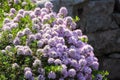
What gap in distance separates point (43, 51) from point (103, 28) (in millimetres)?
3225

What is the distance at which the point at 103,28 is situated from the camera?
23.4 feet

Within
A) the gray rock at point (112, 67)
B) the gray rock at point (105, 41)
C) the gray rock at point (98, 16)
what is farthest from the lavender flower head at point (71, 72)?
the gray rock at point (112, 67)

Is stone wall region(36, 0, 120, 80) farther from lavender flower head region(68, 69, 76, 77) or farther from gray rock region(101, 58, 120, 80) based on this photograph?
lavender flower head region(68, 69, 76, 77)

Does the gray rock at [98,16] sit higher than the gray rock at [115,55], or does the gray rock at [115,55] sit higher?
the gray rock at [98,16]

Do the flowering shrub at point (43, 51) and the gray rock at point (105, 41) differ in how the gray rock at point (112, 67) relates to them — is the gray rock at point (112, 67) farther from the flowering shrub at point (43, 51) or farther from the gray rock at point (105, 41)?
the flowering shrub at point (43, 51)

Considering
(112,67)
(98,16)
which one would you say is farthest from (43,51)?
(112,67)

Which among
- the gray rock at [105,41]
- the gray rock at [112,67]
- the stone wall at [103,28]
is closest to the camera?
the stone wall at [103,28]

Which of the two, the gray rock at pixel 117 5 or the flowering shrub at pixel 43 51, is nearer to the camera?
the flowering shrub at pixel 43 51

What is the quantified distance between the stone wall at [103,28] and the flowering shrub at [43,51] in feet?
6.66

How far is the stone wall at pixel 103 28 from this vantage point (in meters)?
6.77

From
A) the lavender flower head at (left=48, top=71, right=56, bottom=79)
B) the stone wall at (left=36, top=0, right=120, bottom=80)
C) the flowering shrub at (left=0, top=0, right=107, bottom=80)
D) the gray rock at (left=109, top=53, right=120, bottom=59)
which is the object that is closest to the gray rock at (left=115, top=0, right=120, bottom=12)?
the stone wall at (left=36, top=0, right=120, bottom=80)

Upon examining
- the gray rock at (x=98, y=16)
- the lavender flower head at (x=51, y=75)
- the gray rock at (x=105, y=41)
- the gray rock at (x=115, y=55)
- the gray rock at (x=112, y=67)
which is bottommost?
the lavender flower head at (x=51, y=75)

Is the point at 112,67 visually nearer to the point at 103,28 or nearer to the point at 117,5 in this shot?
the point at 103,28

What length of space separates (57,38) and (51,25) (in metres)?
0.40
